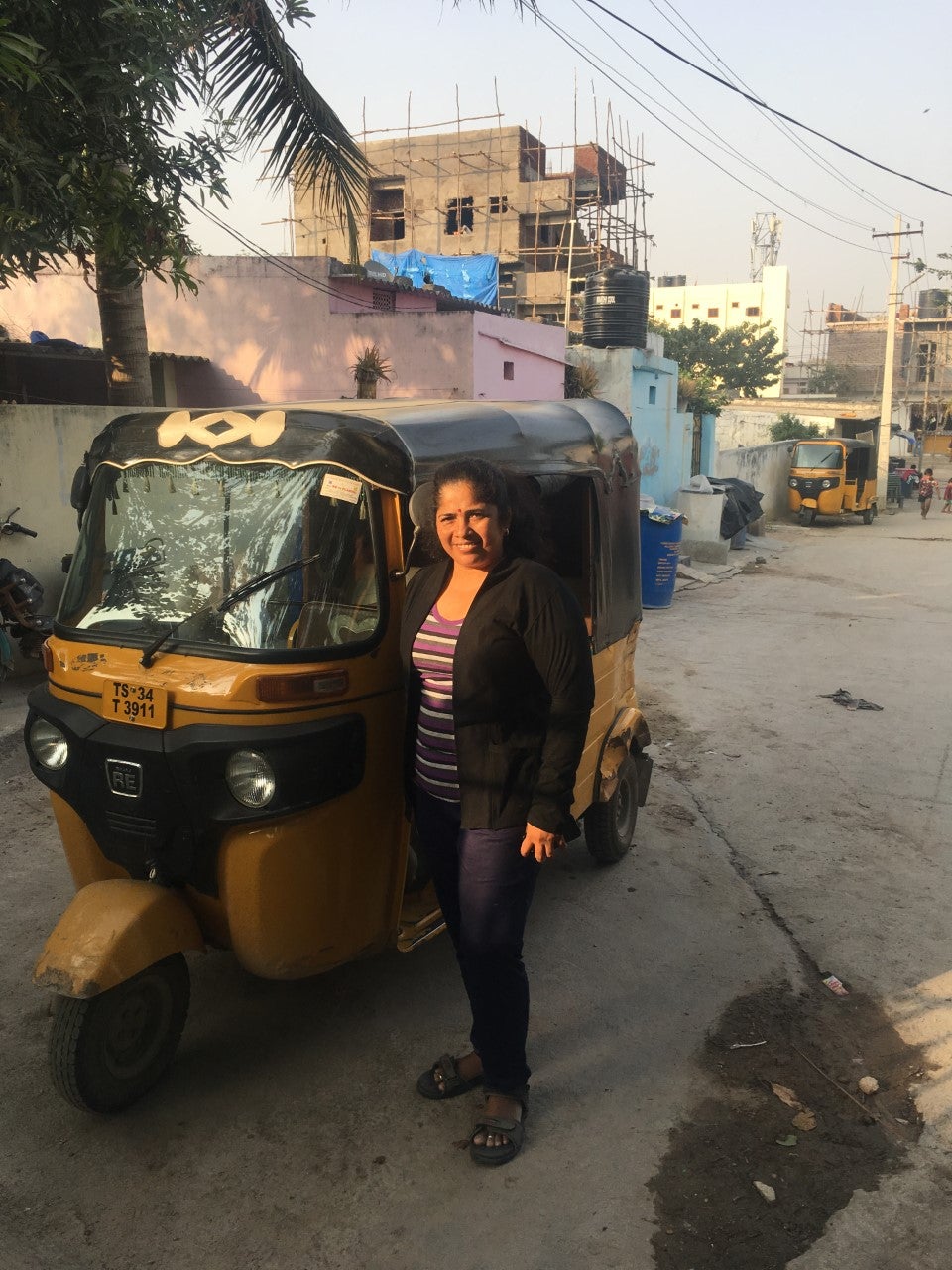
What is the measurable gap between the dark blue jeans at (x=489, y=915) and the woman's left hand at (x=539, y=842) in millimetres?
43

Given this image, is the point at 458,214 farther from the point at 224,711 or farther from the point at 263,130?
the point at 224,711

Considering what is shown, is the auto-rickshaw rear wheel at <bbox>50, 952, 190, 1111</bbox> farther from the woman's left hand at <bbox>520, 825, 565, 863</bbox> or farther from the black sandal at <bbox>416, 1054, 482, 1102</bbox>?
the woman's left hand at <bbox>520, 825, 565, 863</bbox>

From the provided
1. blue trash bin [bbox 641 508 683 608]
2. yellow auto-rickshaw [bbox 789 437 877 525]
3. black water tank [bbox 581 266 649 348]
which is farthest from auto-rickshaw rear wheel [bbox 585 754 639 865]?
yellow auto-rickshaw [bbox 789 437 877 525]

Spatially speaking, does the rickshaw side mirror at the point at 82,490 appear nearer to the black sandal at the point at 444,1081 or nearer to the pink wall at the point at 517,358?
the black sandal at the point at 444,1081

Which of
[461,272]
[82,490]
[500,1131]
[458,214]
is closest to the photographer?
[500,1131]

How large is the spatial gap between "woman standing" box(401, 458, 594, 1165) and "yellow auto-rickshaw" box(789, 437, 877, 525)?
2408 centimetres

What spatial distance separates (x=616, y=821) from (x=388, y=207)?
38.6 meters

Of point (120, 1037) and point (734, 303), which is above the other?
point (734, 303)

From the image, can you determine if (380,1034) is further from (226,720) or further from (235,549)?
(235,549)

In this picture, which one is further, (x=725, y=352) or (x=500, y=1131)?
(x=725, y=352)

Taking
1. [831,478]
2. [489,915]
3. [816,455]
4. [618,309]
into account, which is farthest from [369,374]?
[816,455]

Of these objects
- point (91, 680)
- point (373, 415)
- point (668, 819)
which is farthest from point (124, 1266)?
point (668, 819)

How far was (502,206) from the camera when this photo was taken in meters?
36.9

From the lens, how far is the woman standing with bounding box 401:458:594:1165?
2.63 m
